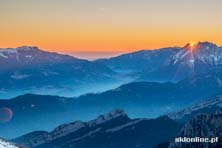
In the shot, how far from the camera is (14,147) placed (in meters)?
186

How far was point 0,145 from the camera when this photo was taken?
592 ft

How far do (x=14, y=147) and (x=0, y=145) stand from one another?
6476 mm
